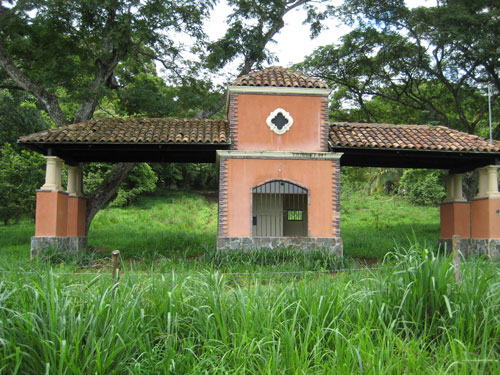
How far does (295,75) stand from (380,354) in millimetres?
10646

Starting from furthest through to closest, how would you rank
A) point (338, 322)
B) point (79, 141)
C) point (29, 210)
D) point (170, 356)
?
point (29, 210) < point (79, 141) < point (338, 322) < point (170, 356)

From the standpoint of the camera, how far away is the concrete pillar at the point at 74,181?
13570 mm

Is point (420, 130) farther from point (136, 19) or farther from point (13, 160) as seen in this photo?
point (13, 160)

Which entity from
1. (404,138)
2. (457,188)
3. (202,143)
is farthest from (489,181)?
(202,143)

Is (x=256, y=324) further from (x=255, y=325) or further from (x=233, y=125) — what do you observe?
(x=233, y=125)

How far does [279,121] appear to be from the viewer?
12.5 meters

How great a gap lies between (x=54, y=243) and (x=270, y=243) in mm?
5777

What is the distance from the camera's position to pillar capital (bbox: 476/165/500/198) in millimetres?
12961

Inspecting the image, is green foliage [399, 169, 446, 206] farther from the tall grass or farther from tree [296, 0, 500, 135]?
the tall grass

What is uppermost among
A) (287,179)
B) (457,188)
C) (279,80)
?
(279,80)

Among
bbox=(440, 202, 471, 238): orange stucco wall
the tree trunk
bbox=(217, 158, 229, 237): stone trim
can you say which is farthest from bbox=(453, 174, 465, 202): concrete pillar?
the tree trunk

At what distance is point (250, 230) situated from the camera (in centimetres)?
1206

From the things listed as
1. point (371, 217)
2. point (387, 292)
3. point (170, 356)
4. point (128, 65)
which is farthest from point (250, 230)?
point (371, 217)

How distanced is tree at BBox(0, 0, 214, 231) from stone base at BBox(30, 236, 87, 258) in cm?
199
